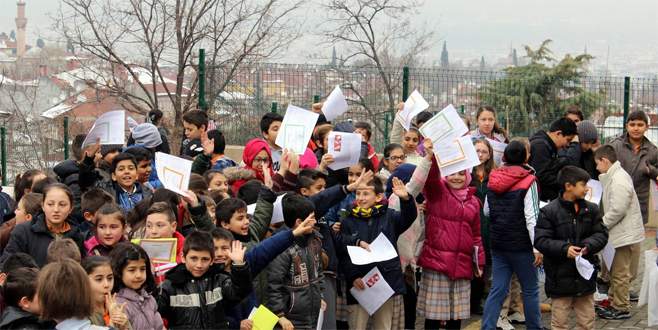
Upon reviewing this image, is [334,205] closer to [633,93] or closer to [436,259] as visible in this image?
[436,259]

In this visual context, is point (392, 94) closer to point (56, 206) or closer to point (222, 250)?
point (56, 206)

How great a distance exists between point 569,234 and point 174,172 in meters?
3.17

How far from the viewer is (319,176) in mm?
8883

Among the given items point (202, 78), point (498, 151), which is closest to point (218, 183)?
point (498, 151)

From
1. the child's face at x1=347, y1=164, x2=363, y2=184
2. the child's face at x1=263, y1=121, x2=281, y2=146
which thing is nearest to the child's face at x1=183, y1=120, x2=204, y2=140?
the child's face at x1=263, y1=121, x2=281, y2=146

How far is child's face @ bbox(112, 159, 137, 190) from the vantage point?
8901 mm

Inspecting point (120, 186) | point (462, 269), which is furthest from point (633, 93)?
point (120, 186)

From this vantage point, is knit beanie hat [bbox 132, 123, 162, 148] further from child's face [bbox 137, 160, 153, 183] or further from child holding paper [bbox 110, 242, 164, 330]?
child holding paper [bbox 110, 242, 164, 330]

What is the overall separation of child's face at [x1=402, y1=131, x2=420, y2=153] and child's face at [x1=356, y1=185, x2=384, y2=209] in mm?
2108

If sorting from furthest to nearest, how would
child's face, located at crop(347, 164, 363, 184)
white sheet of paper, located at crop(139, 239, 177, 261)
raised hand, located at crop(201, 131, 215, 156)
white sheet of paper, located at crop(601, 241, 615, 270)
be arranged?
1. white sheet of paper, located at crop(601, 241, 615, 270)
2. raised hand, located at crop(201, 131, 215, 156)
3. child's face, located at crop(347, 164, 363, 184)
4. white sheet of paper, located at crop(139, 239, 177, 261)

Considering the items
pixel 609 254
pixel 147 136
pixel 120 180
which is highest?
pixel 147 136

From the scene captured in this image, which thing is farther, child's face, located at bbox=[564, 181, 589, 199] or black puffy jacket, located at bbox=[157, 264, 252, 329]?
child's face, located at bbox=[564, 181, 589, 199]

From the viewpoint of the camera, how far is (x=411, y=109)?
11234mm

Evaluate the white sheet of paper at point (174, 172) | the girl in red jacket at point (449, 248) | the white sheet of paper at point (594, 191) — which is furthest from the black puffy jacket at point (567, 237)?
the white sheet of paper at point (174, 172)
